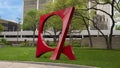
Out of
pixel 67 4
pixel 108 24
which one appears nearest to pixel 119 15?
pixel 67 4

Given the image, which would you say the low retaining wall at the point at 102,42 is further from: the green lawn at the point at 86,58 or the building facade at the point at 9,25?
the building facade at the point at 9,25

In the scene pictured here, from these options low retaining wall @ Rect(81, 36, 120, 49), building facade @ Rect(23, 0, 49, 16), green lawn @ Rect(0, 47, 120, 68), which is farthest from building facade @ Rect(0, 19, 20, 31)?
green lawn @ Rect(0, 47, 120, 68)

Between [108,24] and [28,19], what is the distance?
35.6 meters

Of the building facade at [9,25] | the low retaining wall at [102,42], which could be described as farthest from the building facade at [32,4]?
the low retaining wall at [102,42]

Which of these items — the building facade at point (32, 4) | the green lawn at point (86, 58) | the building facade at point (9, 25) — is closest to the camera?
the green lawn at point (86, 58)

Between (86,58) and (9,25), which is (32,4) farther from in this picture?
(86,58)

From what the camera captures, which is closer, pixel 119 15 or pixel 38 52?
pixel 38 52

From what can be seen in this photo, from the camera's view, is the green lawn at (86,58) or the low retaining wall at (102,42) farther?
the low retaining wall at (102,42)

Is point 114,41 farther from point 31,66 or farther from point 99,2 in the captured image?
point 31,66

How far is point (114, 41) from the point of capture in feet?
141

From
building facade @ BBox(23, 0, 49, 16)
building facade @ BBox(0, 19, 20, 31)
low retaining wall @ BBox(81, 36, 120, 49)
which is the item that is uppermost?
building facade @ BBox(23, 0, 49, 16)

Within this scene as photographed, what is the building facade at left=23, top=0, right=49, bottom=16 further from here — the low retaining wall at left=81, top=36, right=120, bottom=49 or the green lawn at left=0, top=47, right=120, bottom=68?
the green lawn at left=0, top=47, right=120, bottom=68

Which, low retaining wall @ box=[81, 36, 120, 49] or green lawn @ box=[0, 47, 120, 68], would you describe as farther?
low retaining wall @ box=[81, 36, 120, 49]

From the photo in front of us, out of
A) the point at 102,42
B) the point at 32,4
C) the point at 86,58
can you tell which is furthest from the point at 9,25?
the point at 86,58
